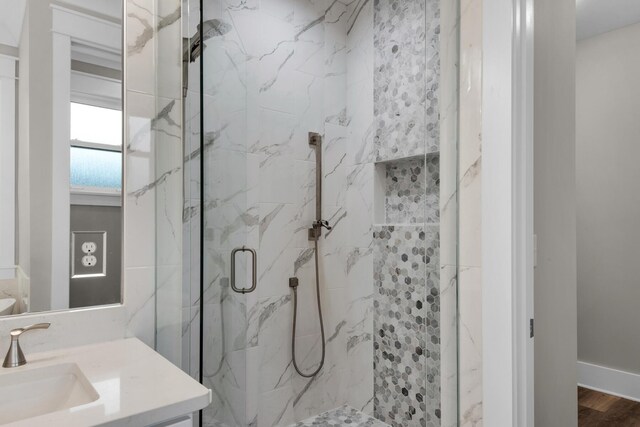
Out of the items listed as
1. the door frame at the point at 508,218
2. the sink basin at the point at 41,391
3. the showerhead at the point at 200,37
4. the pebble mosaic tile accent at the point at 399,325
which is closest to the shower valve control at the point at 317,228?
the pebble mosaic tile accent at the point at 399,325

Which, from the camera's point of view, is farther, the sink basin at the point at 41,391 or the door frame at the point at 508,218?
the door frame at the point at 508,218

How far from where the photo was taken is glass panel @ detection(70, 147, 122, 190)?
127 cm

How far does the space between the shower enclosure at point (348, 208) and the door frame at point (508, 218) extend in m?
0.12

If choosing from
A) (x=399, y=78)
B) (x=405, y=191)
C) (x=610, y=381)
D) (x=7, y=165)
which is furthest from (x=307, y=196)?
(x=610, y=381)

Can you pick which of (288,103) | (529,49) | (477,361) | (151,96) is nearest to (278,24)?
(288,103)

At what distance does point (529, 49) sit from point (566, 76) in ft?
2.27

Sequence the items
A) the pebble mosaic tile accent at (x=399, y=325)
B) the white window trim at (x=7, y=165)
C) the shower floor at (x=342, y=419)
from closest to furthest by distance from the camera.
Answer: the white window trim at (x=7, y=165) → the pebble mosaic tile accent at (x=399, y=325) → the shower floor at (x=342, y=419)

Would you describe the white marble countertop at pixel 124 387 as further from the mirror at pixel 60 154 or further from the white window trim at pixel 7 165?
the white window trim at pixel 7 165

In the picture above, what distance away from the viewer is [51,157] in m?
1.23

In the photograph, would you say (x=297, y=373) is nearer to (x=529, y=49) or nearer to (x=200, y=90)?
(x=200, y=90)

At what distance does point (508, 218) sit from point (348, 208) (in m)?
1.32

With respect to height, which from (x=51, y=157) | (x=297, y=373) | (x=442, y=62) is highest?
(x=442, y=62)

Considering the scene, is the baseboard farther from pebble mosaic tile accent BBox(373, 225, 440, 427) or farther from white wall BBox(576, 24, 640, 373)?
pebble mosaic tile accent BBox(373, 225, 440, 427)

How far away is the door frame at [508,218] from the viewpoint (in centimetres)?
125
